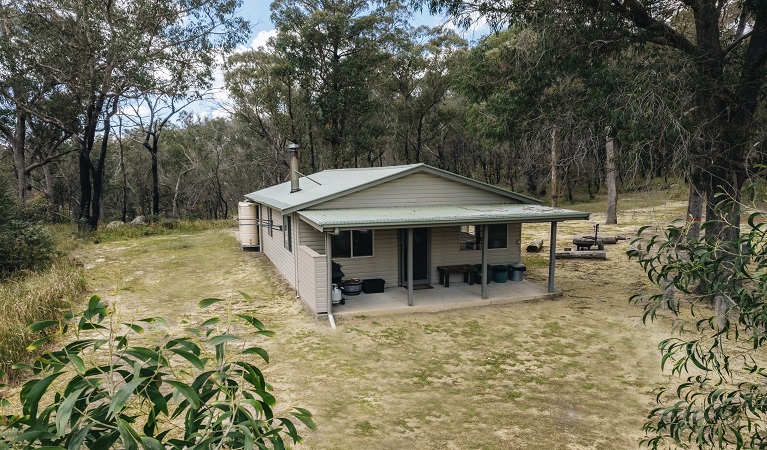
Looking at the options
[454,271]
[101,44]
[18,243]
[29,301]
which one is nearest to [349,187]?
[454,271]

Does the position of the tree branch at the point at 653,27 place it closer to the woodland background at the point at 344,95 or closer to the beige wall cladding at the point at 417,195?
the woodland background at the point at 344,95

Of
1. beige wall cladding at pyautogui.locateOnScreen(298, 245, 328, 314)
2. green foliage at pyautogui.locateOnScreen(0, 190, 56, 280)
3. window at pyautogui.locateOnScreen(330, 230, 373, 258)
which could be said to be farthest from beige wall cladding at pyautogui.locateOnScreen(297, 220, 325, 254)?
green foliage at pyautogui.locateOnScreen(0, 190, 56, 280)

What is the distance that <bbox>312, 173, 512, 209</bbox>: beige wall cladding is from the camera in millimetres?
12062

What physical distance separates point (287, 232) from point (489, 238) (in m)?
5.80

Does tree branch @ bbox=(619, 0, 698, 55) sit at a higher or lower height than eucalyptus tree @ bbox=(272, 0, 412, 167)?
lower

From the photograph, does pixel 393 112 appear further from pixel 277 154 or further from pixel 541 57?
pixel 541 57

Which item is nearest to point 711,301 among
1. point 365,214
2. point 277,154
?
point 365,214

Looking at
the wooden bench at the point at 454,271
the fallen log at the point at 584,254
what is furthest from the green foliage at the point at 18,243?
the fallen log at the point at 584,254

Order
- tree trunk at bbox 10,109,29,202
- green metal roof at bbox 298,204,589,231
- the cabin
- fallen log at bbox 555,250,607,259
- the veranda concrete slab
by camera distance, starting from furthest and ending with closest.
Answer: tree trunk at bbox 10,109,29,202
fallen log at bbox 555,250,607,259
the cabin
the veranda concrete slab
green metal roof at bbox 298,204,589,231

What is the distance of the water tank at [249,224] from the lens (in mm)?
18797

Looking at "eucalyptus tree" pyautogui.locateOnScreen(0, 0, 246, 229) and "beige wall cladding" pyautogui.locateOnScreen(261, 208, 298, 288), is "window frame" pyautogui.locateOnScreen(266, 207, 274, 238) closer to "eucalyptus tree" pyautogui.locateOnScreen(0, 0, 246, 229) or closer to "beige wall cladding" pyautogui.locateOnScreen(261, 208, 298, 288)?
"beige wall cladding" pyautogui.locateOnScreen(261, 208, 298, 288)

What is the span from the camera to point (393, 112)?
3631cm

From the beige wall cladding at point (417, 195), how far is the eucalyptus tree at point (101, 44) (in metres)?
15.7

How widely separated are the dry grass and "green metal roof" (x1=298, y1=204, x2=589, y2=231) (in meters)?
5.06
